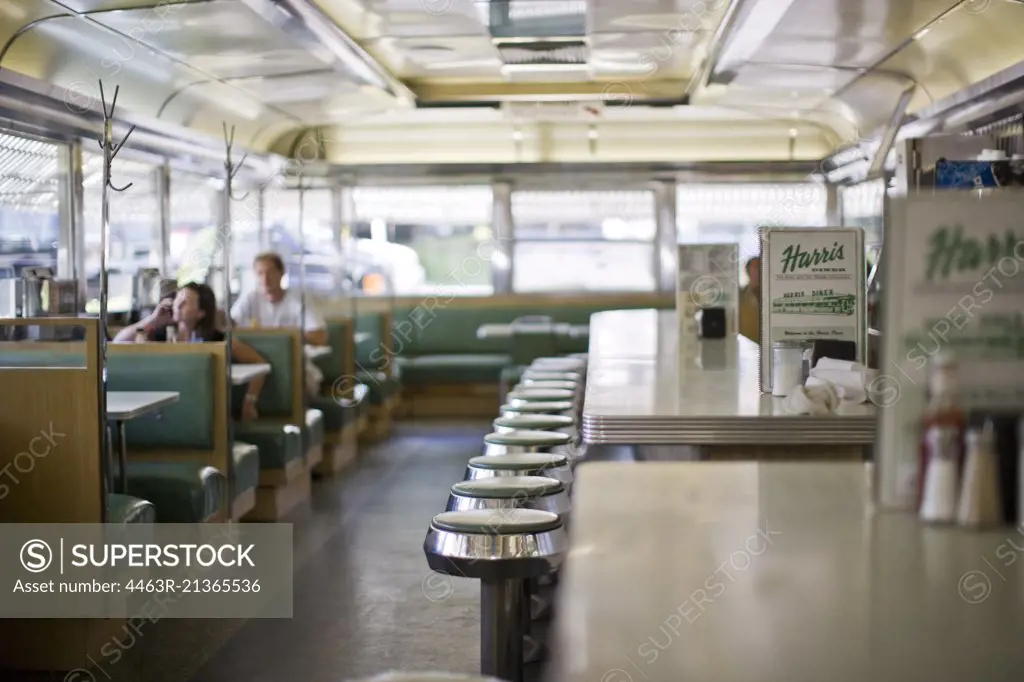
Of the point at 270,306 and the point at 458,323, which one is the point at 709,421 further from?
the point at 458,323

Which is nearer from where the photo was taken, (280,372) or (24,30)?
(24,30)

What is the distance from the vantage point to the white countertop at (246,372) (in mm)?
5766

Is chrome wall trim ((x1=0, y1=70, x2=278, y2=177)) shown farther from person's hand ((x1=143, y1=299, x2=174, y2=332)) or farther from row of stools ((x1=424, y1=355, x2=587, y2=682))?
row of stools ((x1=424, y1=355, x2=587, y2=682))

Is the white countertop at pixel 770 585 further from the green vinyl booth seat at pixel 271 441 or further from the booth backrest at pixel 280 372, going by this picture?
the booth backrest at pixel 280 372

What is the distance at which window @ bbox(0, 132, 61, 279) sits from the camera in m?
6.16

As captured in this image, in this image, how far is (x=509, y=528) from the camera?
279 centimetres

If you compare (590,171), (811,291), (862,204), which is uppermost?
(590,171)

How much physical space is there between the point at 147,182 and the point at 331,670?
5282 mm

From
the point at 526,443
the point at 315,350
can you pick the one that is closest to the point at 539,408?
the point at 526,443

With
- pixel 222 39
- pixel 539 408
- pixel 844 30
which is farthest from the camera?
pixel 844 30

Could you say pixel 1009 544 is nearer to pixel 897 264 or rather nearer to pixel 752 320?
pixel 897 264

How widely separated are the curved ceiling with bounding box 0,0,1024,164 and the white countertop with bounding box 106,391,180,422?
2.05 meters

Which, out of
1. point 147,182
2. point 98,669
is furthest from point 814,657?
→ point 147,182

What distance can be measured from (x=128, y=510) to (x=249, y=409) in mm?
2442
